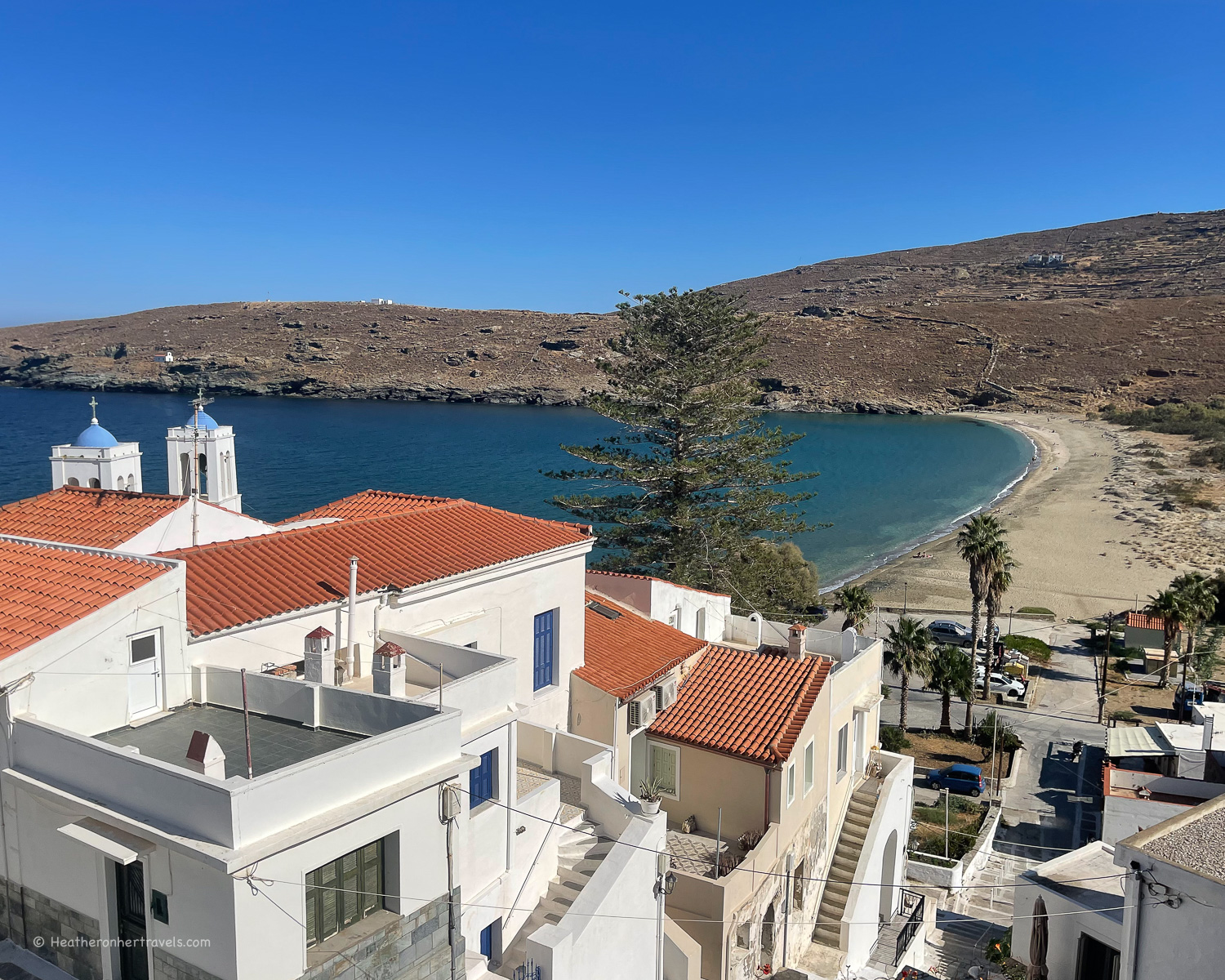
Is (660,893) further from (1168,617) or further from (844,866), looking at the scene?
(1168,617)

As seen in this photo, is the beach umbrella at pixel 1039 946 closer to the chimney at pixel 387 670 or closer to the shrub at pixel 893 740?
the chimney at pixel 387 670

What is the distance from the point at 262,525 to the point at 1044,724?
21638 mm

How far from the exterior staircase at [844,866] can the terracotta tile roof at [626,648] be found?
4.12 metres

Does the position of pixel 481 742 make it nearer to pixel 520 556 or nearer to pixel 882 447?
pixel 520 556

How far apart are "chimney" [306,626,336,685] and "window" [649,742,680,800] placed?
588cm

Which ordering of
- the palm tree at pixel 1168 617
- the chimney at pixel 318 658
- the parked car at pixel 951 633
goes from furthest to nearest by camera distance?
the parked car at pixel 951 633 < the palm tree at pixel 1168 617 < the chimney at pixel 318 658

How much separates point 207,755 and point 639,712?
25.1 feet

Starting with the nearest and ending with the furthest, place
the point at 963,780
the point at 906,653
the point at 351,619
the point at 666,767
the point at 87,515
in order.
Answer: the point at 351,619 → the point at 87,515 → the point at 666,767 → the point at 963,780 → the point at 906,653

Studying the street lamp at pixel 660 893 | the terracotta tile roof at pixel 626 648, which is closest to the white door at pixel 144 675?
the street lamp at pixel 660 893

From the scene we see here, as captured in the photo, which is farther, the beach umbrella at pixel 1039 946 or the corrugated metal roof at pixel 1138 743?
the corrugated metal roof at pixel 1138 743

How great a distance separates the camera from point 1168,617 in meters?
28.0

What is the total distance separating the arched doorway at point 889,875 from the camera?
52.8ft

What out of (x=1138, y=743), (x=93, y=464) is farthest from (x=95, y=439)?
(x=1138, y=743)

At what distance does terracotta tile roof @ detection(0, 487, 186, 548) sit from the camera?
11.4 meters
